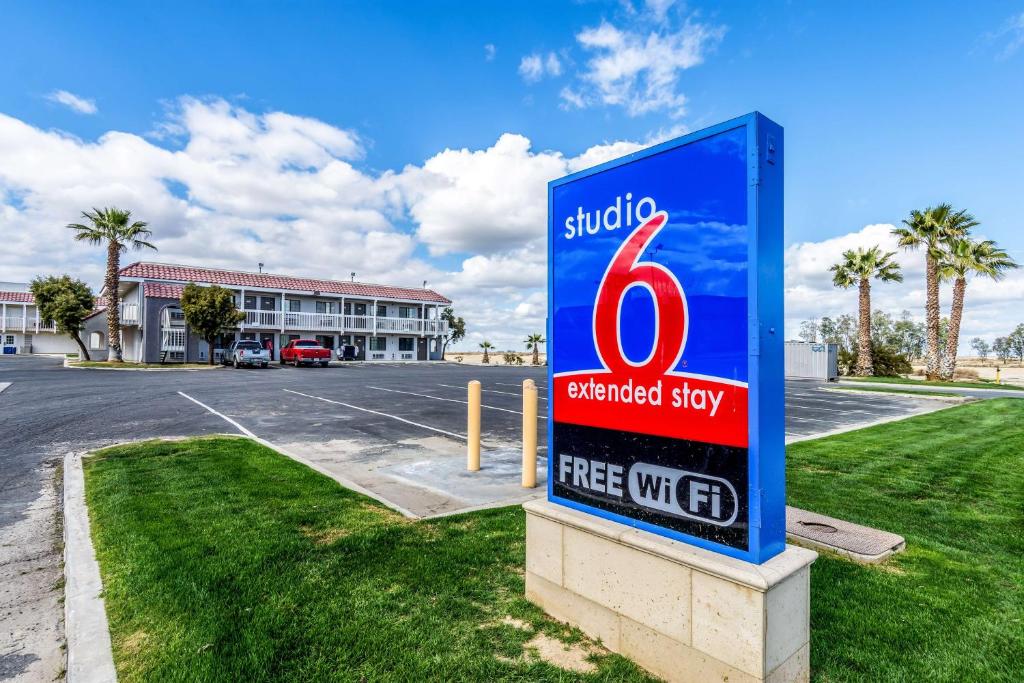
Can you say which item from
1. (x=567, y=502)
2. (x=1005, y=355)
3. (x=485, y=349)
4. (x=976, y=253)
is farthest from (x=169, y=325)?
(x=1005, y=355)

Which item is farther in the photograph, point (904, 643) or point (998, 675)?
point (904, 643)

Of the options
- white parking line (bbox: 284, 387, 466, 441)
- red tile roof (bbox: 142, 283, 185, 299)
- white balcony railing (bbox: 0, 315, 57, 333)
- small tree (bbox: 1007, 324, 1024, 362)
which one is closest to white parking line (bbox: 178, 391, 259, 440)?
white parking line (bbox: 284, 387, 466, 441)

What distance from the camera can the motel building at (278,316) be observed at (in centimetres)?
3606

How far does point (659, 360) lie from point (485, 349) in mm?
52930

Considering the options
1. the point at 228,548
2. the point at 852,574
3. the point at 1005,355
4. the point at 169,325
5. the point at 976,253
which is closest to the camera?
the point at 852,574

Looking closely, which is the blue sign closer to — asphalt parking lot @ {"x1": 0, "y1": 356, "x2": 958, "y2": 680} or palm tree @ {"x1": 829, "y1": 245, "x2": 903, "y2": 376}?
asphalt parking lot @ {"x1": 0, "y1": 356, "x2": 958, "y2": 680}

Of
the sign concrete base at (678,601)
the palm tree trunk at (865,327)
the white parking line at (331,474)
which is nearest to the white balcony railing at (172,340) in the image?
the white parking line at (331,474)

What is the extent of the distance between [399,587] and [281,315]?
41.2 metres

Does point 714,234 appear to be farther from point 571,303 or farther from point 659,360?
point 571,303

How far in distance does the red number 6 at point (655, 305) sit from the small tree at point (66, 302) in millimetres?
46137

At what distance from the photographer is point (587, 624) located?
327cm

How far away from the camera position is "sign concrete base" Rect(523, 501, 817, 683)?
2.49 meters

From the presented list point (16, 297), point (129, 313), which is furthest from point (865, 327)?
point (16, 297)

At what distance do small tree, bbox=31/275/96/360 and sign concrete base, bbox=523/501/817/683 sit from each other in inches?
1812
